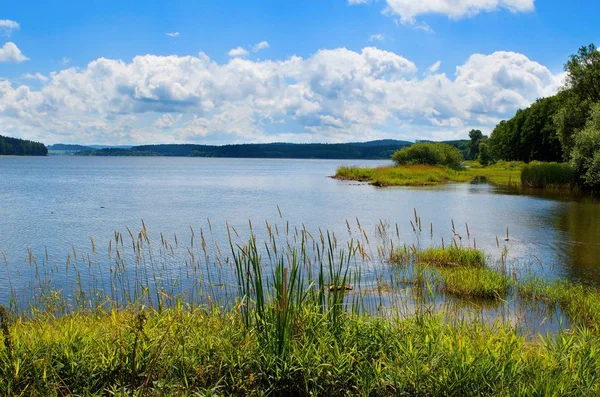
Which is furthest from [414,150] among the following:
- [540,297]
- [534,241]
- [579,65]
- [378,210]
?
[540,297]

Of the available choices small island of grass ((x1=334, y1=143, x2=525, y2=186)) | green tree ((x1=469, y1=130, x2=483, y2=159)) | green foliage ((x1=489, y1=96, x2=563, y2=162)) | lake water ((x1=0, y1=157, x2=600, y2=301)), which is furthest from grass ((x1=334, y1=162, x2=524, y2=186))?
→ green tree ((x1=469, y1=130, x2=483, y2=159))

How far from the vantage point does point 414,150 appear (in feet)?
279

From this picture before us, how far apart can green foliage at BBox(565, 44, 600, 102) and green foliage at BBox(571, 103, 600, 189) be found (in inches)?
303

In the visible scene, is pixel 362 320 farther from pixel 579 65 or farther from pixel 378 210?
pixel 579 65

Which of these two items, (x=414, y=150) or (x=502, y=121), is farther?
(x=502, y=121)

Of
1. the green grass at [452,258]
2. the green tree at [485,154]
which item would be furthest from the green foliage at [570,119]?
the green tree at [485,154]

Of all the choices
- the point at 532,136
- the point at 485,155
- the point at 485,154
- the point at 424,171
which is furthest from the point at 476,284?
the point at 485,155

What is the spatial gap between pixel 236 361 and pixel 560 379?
357cm

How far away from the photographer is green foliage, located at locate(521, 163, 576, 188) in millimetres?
49766

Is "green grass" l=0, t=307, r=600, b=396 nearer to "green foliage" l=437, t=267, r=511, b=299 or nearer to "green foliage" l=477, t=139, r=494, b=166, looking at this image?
"green foliage" l=437, t=267, r=511, b=299

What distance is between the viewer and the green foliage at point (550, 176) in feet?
163

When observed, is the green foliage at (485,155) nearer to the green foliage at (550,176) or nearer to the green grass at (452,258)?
the green foliage at (550,176)

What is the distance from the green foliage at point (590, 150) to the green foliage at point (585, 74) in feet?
25.2

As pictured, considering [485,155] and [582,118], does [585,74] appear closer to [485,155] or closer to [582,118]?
[582,118]
